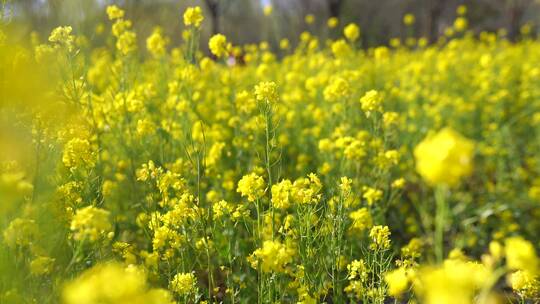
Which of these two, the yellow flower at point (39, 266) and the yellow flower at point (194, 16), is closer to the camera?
the yellow flower at point (39, 266)

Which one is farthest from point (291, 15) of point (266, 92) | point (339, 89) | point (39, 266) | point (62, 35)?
point (39, 266)

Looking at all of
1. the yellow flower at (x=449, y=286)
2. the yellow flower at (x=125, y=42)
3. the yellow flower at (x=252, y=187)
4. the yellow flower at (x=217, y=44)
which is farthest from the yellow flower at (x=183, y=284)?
the yellow flower at (x=125, y=42)

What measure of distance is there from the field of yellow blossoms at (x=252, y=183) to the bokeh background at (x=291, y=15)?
2.08 ft

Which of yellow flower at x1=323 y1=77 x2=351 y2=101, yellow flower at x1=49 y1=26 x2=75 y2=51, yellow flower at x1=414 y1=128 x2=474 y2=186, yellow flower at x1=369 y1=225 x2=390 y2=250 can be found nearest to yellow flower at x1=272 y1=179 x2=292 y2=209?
yellow flower at x1=369 y1=225 x2=390 y2=250

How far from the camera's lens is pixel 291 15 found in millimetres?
19656

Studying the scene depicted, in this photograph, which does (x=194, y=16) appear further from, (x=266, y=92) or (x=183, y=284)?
(x=183, y=284)

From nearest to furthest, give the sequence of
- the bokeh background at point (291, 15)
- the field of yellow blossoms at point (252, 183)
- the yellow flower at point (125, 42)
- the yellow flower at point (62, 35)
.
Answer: the field of yellow blossoms at point (252, 183) < the yellow flower at point (62, 35) < the yellow flower at point (125, 42) < the bokeh background at point (291, 15)

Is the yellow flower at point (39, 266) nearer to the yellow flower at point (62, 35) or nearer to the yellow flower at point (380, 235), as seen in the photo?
the yellow flower at point (380, 235)

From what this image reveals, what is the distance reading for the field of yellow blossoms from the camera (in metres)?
1.50

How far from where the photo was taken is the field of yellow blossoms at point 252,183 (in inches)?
58.9

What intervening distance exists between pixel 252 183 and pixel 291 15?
1825 centimetres

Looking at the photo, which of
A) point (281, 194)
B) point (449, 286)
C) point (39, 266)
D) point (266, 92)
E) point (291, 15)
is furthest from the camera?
point (291, 15)

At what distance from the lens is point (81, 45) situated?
2992 mm

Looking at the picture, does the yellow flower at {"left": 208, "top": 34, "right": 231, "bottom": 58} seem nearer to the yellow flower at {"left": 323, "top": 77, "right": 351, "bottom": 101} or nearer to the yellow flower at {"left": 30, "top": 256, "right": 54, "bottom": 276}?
the yellow flower at {"left": 323, "top": 77, "right": 351, "bottom": 101}
